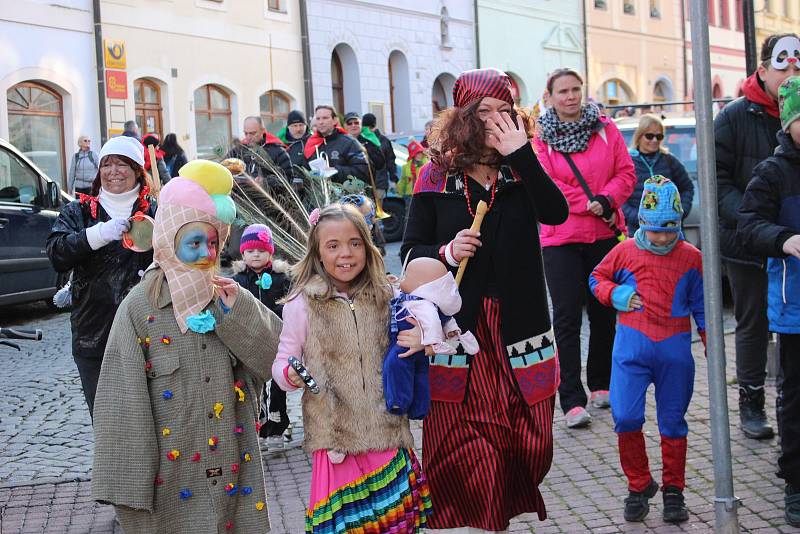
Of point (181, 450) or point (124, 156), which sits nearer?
point (181, 450)

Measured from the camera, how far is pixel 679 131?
1221cm

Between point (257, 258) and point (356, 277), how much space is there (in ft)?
8.35

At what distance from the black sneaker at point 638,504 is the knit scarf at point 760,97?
2241 millimetres

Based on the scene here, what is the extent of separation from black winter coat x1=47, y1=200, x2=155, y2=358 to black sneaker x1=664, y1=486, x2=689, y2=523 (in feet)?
8.60

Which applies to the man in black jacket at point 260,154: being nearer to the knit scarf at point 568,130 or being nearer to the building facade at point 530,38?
the knit scarf at point 568,130

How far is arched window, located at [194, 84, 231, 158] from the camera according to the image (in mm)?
24125

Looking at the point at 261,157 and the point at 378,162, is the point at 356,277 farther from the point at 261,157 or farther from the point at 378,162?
the point at 378,162

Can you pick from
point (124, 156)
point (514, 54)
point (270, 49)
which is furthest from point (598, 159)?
point (514, 54)

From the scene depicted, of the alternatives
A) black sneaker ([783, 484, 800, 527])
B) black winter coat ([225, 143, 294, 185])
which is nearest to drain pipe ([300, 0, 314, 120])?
black winter coat ([225, 143, 294, 185])

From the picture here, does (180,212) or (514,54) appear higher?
(514,54)

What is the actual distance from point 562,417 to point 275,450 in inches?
70.8

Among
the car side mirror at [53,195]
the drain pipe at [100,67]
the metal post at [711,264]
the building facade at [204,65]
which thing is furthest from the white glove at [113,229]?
the drain pipe at [100,67]

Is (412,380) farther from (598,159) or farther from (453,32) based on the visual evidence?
(453,32)

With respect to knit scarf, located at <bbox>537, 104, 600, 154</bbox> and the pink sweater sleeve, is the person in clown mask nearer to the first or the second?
the pink sweater sleeve
